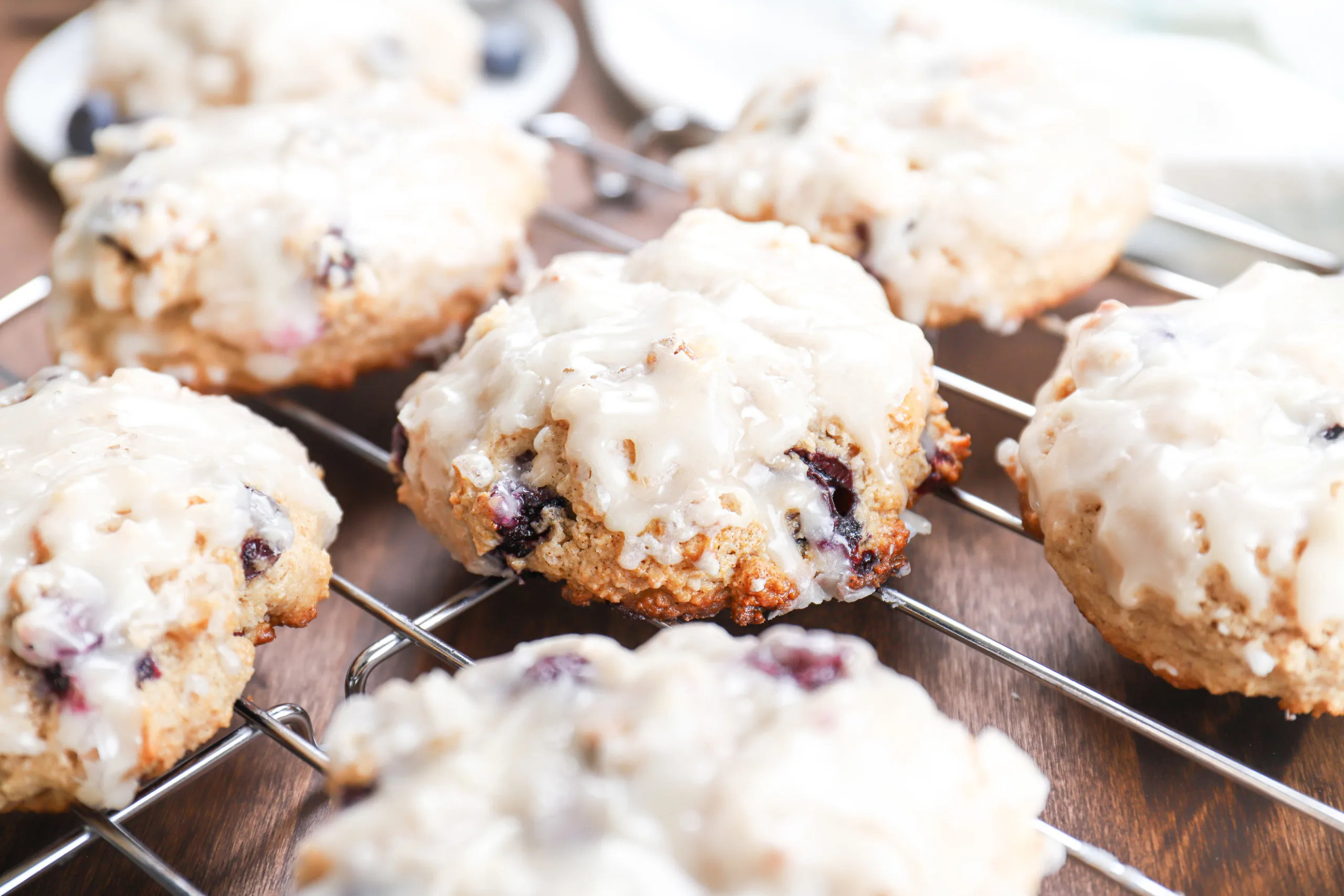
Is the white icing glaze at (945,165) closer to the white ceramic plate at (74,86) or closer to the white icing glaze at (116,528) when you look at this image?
the white ceramic plate at (74,86)

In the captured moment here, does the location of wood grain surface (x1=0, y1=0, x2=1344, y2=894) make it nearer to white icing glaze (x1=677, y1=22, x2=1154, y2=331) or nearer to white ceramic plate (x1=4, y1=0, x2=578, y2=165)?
white icing glaze (x1=677, y1=22, x2=1154, y2=331)

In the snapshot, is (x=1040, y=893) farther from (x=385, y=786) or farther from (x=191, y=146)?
(x=191, y=146)

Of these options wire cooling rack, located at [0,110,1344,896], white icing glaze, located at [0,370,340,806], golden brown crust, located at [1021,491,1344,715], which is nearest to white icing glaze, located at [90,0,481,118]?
wire cooling rack, located at [0,110,1344,896]

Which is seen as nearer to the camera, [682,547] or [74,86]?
[682,547]

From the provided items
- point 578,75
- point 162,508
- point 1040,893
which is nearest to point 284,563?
point 162,508

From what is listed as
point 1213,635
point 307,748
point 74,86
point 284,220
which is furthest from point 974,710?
point 74,86

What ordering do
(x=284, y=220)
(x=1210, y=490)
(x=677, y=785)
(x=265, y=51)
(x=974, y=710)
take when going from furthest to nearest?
(x=265, y=51), (x=284, y=220), (x=974, y=710), (x=1210, y=490), (x=677, y=785)

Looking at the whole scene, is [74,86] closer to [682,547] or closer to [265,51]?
[265,51]

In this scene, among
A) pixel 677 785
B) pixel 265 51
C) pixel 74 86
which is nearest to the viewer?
pixel 677 785
